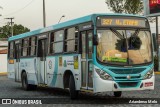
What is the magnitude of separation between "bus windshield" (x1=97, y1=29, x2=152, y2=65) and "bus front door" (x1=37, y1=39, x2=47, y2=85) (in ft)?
17.7

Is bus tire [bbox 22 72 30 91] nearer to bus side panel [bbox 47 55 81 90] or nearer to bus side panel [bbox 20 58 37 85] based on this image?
bus side panel [bbox 20 58 37 85]

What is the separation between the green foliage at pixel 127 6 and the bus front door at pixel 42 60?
3806cm

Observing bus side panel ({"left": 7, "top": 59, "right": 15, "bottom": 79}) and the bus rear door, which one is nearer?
the bus rear door

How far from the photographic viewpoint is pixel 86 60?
1473 cm

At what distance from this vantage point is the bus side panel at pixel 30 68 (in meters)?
20.6

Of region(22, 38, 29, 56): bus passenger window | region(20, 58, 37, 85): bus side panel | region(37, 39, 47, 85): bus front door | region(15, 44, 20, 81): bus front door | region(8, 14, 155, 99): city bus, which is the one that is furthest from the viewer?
region(15, 44, 20, 81): bus front door

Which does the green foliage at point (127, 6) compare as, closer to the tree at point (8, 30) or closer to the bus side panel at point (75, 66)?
the bus side panel at point (75, 66)

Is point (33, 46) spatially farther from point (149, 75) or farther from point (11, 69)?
point (149, 75)

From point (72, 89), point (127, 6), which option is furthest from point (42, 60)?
point (127, 6)

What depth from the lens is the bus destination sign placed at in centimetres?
1445

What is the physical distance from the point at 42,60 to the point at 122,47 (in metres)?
6.03

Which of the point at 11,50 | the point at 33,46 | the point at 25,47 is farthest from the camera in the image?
the point at 11,50

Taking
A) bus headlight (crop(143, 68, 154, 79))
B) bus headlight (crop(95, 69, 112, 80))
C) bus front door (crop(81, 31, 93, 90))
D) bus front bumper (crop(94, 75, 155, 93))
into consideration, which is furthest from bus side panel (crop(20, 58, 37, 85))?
bus headlight (crop(143, 68, 154, 79))

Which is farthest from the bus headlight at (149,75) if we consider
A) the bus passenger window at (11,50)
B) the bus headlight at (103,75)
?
the bus passenger window at (11,50)
